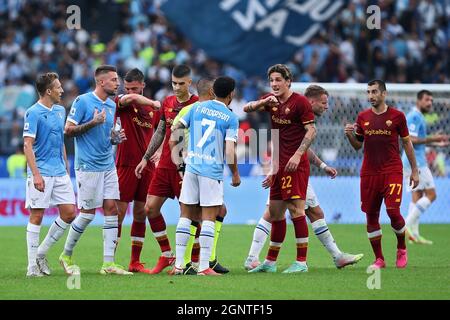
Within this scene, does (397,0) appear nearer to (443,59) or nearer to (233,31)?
(443,59)

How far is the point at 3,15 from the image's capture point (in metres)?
28.5

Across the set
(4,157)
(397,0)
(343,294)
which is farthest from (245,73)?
(343,294)

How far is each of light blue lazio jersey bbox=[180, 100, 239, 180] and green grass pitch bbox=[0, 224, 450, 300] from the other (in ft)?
4.14

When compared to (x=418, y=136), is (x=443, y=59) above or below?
above

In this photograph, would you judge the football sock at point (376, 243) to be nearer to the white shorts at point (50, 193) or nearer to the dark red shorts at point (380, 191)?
the dark red shorts at point (380, 191)

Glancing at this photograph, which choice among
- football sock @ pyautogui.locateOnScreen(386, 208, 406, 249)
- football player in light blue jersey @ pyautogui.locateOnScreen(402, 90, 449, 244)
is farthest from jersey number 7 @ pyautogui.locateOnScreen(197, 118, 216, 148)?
football player in light blue jersey @ pyautogui.locateOnScreen(402, 90, 449, 244)

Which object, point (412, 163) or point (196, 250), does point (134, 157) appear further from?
point (412, 163)

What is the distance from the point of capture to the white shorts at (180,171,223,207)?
11.4m

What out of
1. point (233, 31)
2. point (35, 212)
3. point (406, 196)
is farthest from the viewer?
point (233, 31)

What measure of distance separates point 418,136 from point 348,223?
16.4 feet

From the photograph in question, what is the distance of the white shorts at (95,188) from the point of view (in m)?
11.9

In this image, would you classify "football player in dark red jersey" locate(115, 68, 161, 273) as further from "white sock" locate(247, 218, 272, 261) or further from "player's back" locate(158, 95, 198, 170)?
"white sock" locate(247, 218, 272, 261)

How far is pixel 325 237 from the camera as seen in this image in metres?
12.6

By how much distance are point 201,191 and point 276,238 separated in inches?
59.5
